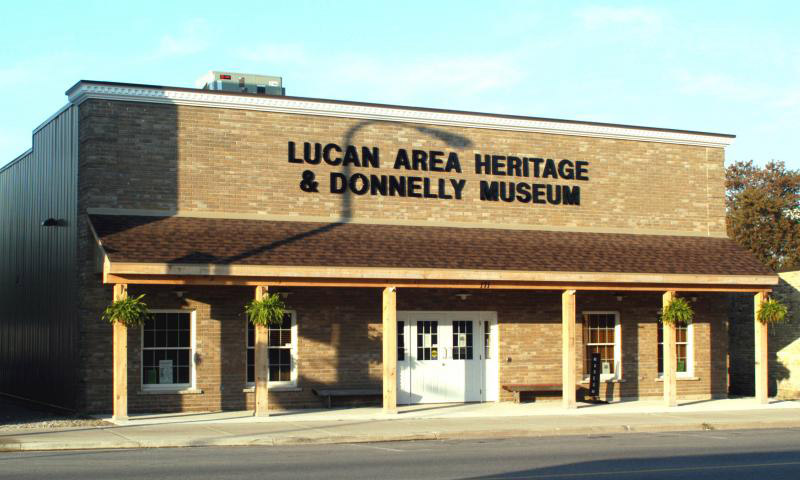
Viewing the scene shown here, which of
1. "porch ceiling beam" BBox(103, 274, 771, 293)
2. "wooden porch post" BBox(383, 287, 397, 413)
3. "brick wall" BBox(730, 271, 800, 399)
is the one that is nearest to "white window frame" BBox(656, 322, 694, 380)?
"porch ceiling beam" BBox(103, 274, 771, 293)

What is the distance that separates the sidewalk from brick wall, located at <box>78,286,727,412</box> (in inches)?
30.9

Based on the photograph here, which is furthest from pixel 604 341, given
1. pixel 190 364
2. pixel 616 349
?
pixel 190 364

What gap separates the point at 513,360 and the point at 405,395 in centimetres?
293

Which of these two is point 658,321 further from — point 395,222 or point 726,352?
point 395,222

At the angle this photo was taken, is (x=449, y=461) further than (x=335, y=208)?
No

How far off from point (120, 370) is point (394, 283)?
601 centimetres

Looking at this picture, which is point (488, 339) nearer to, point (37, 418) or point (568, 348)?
point (568, 348)

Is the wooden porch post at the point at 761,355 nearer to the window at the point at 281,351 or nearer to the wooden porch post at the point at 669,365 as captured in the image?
the wooden porch post at the point at 669,365

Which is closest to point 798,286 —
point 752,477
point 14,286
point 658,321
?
point 658,321

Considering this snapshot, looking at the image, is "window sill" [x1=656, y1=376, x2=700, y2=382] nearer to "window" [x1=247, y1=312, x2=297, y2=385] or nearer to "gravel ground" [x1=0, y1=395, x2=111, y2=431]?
"window" [x1=247, y1=312, x2=297, y2=385]

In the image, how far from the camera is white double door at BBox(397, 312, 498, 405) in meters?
25.2

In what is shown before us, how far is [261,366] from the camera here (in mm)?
21422

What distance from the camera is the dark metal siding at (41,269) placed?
23.5 m

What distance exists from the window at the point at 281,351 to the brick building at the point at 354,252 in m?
0.05
